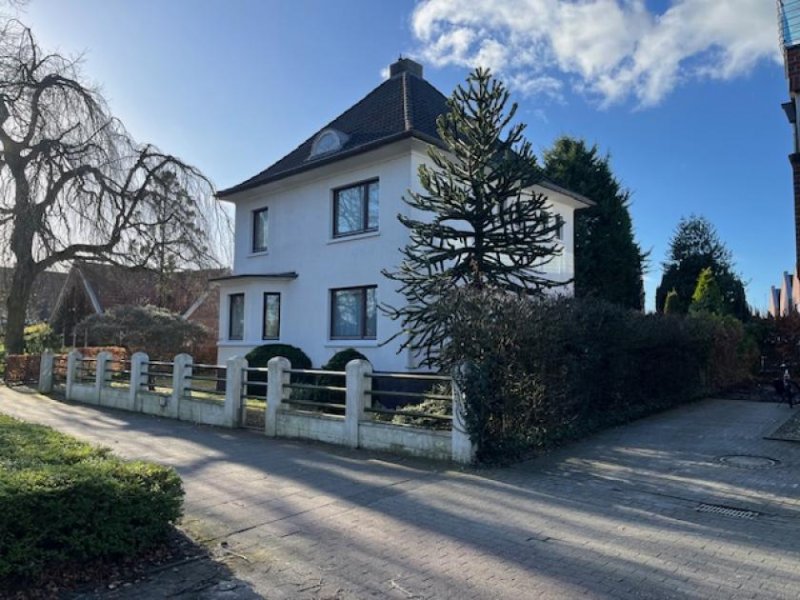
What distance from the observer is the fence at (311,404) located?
8741mm

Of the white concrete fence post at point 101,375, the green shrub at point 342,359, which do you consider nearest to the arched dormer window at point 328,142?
the green shrub at point 342,359

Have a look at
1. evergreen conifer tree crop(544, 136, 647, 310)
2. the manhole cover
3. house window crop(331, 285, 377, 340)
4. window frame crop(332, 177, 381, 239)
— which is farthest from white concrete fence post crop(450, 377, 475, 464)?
evergreen conifer tree crop(544, 136, 647, 310)

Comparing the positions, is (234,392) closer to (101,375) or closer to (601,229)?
(101,375)

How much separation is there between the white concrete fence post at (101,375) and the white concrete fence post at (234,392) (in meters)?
6.31

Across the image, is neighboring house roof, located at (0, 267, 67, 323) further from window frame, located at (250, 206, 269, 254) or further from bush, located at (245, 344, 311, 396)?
bush, located at (245, 344, 311, 396)

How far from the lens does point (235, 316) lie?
64.7ft

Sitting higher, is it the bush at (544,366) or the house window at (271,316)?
the house window at (271,316)

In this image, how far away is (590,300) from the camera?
434 inches

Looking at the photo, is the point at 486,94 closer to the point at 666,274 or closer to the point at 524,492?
the point at 524,492

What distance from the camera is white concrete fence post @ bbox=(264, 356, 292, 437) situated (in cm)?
1094

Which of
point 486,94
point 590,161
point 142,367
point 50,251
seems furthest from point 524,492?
point 590,161

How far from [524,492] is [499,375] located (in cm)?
206

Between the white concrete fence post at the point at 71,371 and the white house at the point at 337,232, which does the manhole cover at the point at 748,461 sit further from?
the white concrete fence post at the point at 71,371

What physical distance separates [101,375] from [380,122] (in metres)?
10.5
